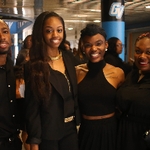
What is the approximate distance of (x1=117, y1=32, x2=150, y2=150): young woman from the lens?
1.92 metres

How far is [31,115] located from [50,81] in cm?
27

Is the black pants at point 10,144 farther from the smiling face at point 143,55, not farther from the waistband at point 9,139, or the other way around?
the smiling face at point 143,55

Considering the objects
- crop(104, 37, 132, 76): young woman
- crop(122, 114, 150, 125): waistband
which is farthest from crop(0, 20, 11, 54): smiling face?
crop(104, 37, 132, 76): young woman

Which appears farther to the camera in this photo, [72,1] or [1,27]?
[72,1]

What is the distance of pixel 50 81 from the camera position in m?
1.83

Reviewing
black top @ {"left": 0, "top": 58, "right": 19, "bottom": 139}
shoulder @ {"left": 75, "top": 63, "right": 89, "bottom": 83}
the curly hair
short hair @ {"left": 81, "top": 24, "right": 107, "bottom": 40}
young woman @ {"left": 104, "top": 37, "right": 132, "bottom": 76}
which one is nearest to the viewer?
the curly hair

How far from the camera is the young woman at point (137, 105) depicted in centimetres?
192

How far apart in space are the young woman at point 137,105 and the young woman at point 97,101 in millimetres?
81

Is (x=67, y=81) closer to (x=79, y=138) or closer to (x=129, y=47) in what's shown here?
(x=79, y=138)

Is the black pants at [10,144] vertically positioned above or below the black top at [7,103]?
below

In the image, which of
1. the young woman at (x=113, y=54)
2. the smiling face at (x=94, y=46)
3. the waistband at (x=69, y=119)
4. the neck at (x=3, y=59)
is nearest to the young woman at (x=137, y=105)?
the smiling face at (x=94, y=46)

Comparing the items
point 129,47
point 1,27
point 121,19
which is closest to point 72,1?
point 121,19

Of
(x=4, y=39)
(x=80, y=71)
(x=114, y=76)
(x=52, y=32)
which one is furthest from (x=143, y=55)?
(x=4, y=39)

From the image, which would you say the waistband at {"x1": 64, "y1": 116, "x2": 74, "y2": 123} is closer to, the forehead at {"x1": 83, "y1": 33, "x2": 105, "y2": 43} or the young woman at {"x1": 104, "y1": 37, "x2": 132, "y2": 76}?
the forehead at {"x1": 83, "y1": 33, "x2": 105, "y2": 43}
